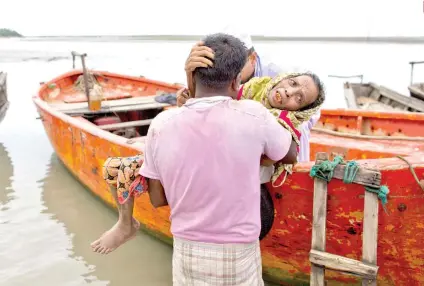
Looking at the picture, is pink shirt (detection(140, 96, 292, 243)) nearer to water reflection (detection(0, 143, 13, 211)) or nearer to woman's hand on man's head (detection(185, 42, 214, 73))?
woman's hand on man's head (detection(185, 42, 214, 73))

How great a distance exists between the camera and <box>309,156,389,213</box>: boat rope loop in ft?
8.68

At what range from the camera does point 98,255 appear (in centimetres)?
445

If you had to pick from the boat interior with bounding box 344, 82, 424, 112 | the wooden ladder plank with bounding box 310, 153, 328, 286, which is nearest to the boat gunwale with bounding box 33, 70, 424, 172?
the wooden ladder plank with bounding box 310, 153, 328, 286

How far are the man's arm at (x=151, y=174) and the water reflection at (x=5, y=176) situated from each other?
14.3ft

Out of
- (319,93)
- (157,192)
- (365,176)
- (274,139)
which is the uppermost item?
(319,93)

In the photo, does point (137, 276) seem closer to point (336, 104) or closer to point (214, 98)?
point (214, 98)

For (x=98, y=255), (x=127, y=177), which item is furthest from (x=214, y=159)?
(x=98, y=255)

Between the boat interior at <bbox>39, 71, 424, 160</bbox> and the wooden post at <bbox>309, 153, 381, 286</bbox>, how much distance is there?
1.60 m

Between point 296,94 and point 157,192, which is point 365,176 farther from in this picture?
point 157,192

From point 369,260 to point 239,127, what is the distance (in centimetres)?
153

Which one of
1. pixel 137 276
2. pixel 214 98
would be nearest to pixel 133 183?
pixel 214 98

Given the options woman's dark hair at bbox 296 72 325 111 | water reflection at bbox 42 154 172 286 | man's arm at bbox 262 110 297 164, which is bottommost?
water reflection at bbox 42 154 172 286

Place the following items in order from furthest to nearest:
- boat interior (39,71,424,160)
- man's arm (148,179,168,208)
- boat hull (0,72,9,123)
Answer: boat hull (0,72,9,123), boat interior (39,71,424,160), man's arm (148,179,168,208)

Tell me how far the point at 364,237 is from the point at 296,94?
109 cm
